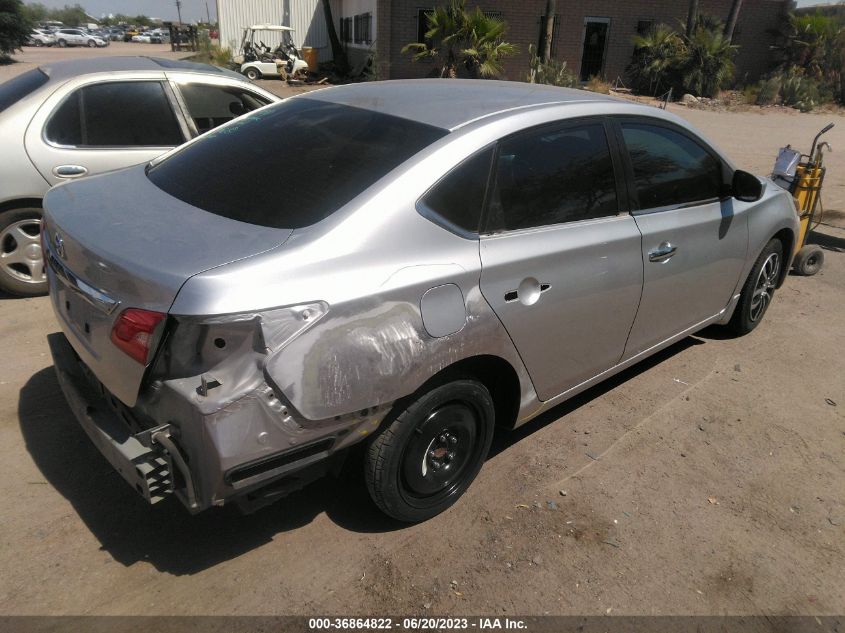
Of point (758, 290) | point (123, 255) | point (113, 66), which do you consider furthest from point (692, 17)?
point (123, 255)

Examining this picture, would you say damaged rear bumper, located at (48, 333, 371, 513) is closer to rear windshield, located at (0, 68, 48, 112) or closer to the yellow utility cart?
rear windshield, located at (0, 68, 48, 112)

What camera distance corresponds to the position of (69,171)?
497 cm

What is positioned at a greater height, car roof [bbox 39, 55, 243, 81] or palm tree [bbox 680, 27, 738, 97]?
car roof [bbox 39, 55, 243, 81]

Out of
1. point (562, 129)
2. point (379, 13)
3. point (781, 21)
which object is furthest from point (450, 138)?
point (781, 21)

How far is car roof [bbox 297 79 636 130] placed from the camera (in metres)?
3.02

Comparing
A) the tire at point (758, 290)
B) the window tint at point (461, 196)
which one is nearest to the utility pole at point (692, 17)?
the tire at point (758, 290)

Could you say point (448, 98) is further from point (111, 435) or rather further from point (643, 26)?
point (643, 26)

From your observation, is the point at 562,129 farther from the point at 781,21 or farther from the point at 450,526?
the point at 781,21

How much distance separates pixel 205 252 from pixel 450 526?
1643 millimetres

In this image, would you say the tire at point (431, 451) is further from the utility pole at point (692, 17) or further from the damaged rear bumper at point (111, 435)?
the utility pole at point (692, 17)

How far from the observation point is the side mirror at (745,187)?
4098mm

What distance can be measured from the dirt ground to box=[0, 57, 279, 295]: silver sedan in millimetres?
1204

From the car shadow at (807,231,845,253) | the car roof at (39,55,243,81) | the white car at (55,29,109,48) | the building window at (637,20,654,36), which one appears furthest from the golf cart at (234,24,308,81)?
the white car at (55,29,109,48)

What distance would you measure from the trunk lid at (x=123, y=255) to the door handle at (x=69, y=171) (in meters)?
2.22
